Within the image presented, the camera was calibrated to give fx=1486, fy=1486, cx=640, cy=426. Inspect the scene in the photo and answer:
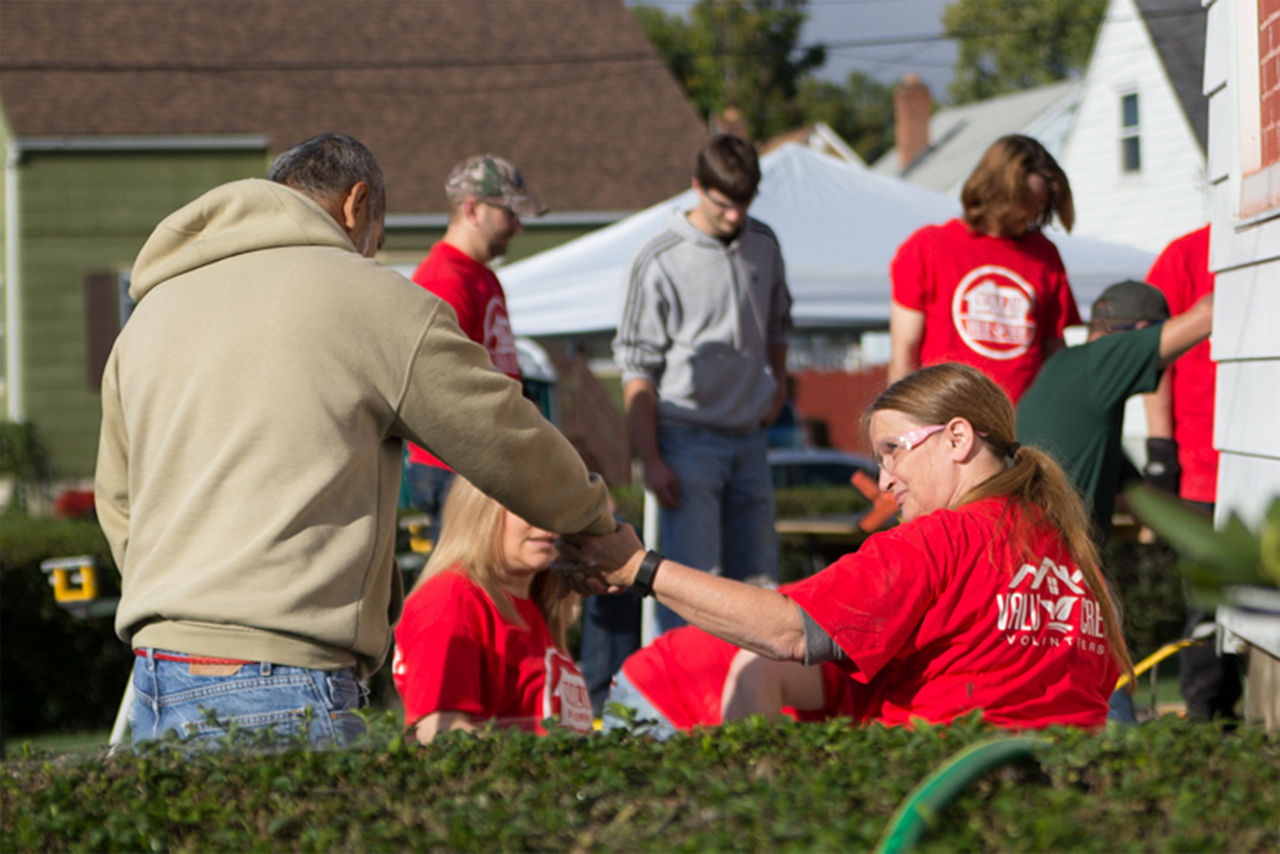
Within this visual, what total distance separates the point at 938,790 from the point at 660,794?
16.6 inches

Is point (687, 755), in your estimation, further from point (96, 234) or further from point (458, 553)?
point (96, 234)

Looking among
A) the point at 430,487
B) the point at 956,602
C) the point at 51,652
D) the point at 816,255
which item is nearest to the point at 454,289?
the point at 430,487

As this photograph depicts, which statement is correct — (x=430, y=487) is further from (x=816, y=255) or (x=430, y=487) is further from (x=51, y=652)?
(x=816, y=255)

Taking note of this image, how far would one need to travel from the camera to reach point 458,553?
12.7 ft

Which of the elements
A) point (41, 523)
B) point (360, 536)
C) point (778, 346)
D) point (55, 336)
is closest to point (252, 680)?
point (360, 536)

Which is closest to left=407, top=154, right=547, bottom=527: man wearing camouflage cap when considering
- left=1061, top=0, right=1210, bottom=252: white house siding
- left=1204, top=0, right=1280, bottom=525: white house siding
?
left=1204, top=0, right=1280, bottom=525: white house siding

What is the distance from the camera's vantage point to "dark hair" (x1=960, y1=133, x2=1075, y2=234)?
521cm

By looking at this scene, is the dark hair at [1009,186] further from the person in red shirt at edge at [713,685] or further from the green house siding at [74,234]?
the green house siding at [74,234]

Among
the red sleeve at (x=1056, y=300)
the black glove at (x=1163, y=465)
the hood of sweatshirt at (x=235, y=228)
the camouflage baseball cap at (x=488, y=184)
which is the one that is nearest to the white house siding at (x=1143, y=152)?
the black glove at (x=1163, y=465)

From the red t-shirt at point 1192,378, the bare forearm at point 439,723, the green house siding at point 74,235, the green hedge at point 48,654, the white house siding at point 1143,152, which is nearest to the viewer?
the bare forearm at point 439,723

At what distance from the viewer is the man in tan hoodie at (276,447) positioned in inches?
103

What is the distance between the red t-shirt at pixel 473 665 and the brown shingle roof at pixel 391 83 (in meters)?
19.1

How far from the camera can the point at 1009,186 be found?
5.24m

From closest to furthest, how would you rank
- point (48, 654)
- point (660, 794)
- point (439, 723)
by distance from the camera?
1. point (660, 794)
2. point (439, 723)
3. point (48, 654)
